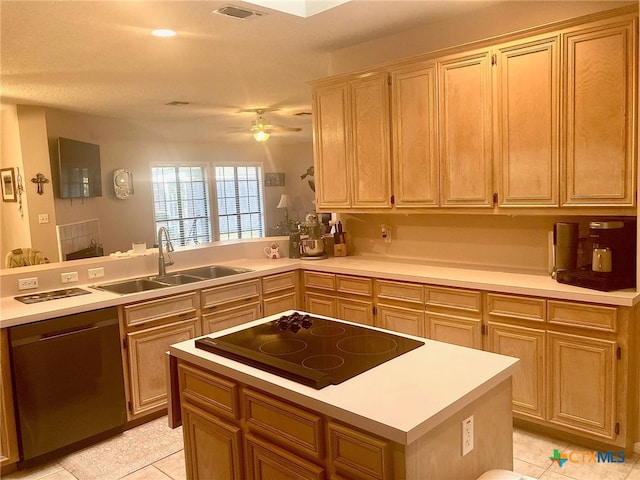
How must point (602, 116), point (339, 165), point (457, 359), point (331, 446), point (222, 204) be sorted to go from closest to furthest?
point (331, 446) < point (457, 359) < point (602, 116) < point (339, 165) < point (222, 204)

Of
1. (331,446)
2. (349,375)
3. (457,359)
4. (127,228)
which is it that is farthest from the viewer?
(127,228)

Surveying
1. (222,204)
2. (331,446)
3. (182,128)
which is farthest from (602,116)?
(222,204)

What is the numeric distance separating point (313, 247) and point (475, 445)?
2.83 meters

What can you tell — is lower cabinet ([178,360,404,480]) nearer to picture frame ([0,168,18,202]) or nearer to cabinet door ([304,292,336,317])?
cabinet door ([304,292,336,317])

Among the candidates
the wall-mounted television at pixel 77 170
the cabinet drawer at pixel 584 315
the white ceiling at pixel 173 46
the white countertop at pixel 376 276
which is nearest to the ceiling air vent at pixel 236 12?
the white ceiling at pixel 173 46

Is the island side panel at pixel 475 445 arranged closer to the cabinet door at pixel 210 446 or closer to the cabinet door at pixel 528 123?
the cabinet door at pixel 210 446

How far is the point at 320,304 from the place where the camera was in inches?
160

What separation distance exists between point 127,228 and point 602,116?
7.05 meters

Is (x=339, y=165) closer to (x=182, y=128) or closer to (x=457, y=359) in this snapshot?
(x=457, y=359)

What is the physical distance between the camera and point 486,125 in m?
3.21

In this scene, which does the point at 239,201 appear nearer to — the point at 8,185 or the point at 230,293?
the point at 8,185

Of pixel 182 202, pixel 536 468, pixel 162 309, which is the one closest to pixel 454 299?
pixel 536 468

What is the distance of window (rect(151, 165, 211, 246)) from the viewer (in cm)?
895

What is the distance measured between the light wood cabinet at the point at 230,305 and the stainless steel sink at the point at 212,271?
0.22 meters
